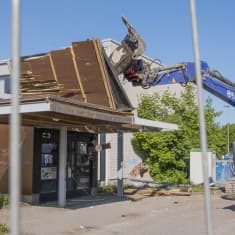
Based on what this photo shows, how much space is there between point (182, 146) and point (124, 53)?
1195cm

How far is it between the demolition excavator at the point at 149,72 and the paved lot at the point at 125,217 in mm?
3757

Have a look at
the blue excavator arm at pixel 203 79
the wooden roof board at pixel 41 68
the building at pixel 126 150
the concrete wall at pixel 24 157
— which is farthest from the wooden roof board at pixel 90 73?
the building at pixel 126 150

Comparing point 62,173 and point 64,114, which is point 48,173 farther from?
point 64,114

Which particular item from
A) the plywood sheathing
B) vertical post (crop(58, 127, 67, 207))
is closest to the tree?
the plywood sheathing

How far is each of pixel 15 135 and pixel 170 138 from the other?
909 inches

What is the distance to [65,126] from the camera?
16500 mm

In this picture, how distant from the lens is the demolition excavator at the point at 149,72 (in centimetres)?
1530

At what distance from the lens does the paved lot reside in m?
11.5

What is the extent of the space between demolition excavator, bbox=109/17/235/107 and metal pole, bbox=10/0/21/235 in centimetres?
1167

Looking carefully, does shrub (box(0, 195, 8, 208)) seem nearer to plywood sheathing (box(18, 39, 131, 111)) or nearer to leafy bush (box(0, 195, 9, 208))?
leafy bush (box(0, 195, 9, 208))

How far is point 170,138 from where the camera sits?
26359mm

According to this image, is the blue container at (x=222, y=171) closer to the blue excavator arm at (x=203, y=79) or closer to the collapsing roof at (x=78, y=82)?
the blue excavator arm at (x=203, y=79)

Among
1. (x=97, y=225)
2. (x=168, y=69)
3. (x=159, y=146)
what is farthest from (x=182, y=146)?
(x=97, y=225)

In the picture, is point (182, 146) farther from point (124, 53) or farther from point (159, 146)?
point (124, 53)
